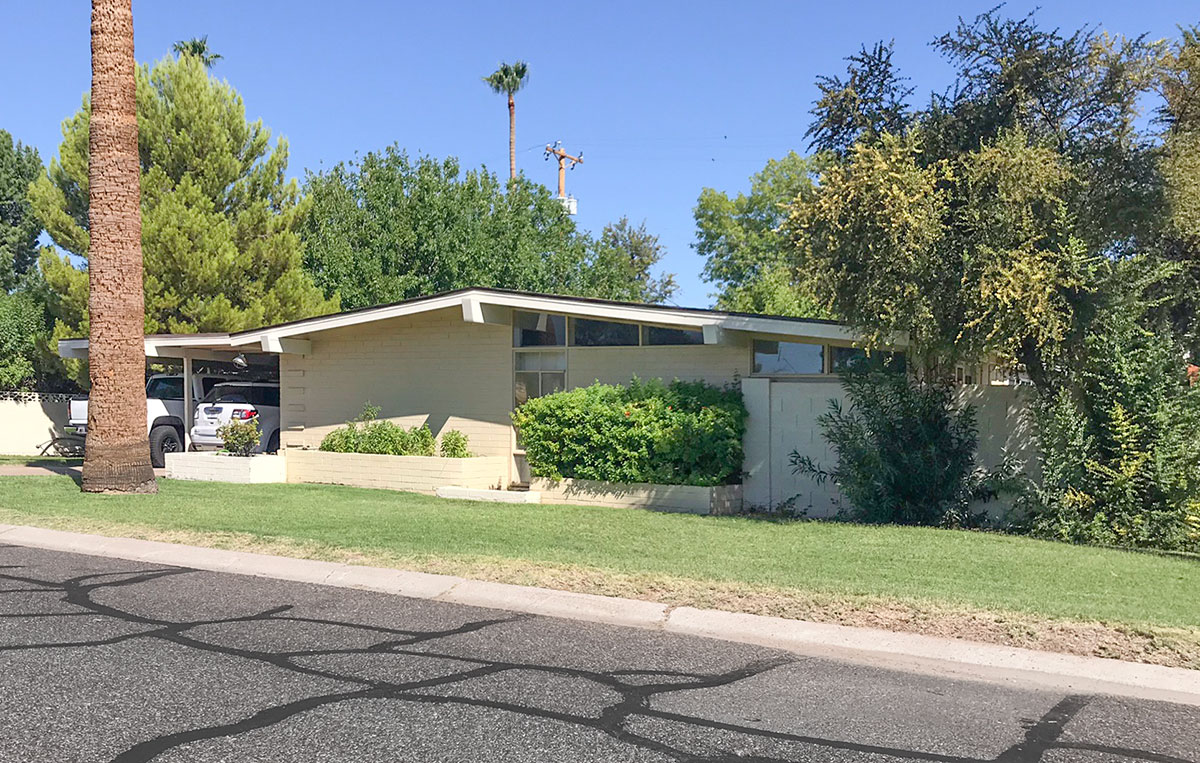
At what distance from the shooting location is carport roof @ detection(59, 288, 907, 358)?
15195 mm

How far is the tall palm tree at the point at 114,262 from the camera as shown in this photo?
15789mm

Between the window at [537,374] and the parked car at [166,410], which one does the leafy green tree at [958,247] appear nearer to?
the window at [537,374]

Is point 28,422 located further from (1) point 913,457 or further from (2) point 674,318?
(1) point 913,457

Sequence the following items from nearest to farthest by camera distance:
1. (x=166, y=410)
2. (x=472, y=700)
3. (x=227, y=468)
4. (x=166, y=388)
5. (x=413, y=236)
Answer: (x=472, y=700) < (x=227, y=468) < (x=166, y=410) < (x=166, y=388) < (x=413, y=236)

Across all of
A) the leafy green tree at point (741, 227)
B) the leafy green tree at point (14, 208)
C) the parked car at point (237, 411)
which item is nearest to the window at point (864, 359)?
the parked car at point (237, 411)

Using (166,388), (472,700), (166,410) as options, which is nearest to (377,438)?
(166,410)

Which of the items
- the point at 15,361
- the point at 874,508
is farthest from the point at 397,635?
the point at 15,361

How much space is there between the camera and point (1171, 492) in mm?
11914

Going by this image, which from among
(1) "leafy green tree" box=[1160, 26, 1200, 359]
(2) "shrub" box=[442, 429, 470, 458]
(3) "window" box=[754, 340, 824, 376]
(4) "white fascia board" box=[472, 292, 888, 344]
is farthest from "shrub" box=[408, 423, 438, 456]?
(1) "leafy green tree" box=[1160, 26, 1200, 359]

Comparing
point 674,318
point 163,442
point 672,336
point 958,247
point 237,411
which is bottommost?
point 163,442

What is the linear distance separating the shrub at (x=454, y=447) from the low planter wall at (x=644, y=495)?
6.23 ft

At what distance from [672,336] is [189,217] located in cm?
1472

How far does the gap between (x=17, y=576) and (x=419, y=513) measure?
5.37 metres

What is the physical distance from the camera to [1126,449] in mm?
12086
